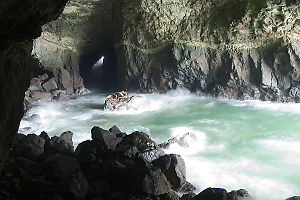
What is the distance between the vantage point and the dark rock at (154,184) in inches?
241

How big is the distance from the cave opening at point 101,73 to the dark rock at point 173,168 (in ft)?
49.6

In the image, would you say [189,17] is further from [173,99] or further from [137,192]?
[137,192]

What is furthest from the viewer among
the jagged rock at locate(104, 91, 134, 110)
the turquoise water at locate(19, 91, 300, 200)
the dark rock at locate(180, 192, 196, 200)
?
the jagged rock at locate(104, 91, 134, 110)

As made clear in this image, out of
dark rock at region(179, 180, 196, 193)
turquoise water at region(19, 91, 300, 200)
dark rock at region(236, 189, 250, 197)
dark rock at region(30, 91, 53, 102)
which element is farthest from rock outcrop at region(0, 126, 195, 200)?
dark rock at region(30, 91, 53, 102)

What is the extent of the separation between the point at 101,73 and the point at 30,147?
21703mm

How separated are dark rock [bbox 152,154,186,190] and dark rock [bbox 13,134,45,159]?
2.79 m

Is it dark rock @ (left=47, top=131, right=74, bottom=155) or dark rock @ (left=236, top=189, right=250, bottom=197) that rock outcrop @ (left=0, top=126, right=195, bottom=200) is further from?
dark rock @ (left=236, top=189, right=250, bottom=197)

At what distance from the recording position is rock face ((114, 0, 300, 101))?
564 inches

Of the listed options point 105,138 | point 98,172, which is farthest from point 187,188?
point 105,138

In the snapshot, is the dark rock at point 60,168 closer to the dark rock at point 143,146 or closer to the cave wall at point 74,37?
the dark rock at point 143,146

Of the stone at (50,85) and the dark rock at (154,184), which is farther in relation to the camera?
the stone at (50,85)

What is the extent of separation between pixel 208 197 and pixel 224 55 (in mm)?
11175

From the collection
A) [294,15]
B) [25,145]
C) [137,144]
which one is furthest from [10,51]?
[294,15]

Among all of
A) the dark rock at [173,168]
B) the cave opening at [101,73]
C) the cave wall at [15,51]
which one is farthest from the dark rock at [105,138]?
the cave opening at [101,73]
